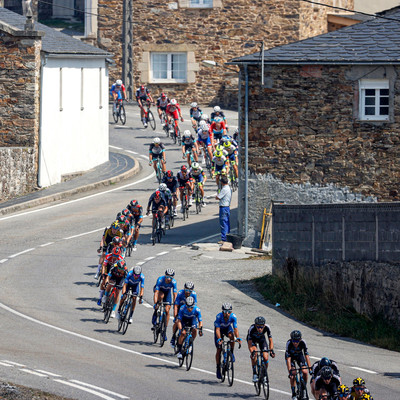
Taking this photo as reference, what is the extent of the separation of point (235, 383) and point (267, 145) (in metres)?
13.0

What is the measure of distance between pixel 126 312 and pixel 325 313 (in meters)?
5.16

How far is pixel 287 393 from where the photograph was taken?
17.9m

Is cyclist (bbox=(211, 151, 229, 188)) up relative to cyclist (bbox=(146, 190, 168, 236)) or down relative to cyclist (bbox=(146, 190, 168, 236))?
up

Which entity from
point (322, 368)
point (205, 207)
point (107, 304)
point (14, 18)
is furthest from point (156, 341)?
point (14, 18)

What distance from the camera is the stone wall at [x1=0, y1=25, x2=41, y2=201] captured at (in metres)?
38.9

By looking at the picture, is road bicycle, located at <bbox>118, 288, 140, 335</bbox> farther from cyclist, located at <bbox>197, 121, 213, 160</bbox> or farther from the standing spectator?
cyclist, located at <bbox>197, 121, 213, 160</bbox>

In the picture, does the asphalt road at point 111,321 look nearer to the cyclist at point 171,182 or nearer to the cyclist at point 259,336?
the cyclist at point 259,336

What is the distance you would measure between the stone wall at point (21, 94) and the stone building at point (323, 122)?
10745 mm

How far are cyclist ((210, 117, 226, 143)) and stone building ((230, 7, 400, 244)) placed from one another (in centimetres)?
1068

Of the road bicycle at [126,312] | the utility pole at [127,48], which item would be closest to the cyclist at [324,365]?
the road bicycle at [126,312]

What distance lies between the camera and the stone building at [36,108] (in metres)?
38.7

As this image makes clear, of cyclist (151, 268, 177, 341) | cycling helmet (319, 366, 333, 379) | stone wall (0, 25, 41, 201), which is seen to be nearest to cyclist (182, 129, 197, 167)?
stone wall (0, 25, 41, 201)

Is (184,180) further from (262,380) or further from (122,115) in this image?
(122,115)

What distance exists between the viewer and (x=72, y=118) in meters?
43.1
